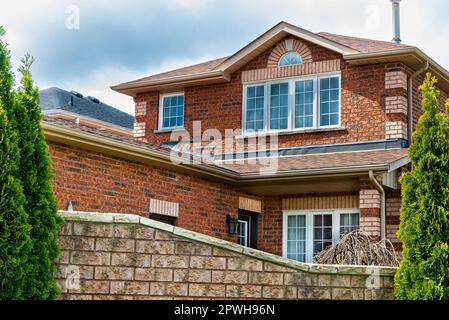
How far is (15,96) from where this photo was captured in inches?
286

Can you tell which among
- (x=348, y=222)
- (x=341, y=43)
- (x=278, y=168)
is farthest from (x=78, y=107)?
(x=348, y=222)

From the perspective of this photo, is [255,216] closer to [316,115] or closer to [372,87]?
[316,115]

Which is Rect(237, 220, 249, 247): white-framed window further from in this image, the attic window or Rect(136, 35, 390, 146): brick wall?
the attic window

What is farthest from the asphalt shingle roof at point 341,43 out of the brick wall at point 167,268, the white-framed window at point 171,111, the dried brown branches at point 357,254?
the brick wall at point 167,268

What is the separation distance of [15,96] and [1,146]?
2.15 ft

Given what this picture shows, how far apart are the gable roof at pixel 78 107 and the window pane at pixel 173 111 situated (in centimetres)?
939

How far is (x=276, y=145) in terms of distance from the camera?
17.2m

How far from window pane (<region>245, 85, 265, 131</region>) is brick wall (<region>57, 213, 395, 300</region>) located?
9748mm

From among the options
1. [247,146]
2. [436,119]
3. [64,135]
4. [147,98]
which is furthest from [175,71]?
[436,119]

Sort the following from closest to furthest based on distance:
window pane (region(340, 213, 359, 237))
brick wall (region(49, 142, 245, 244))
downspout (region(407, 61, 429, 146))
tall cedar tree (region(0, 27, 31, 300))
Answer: tall cedar tree (region(0, 27, 31, 300)) < brick wall (region(49, 142, 245, 244)) < window pane (region(340, 213, 359, 237)) < downspout (region(407, 61, 429, 146))

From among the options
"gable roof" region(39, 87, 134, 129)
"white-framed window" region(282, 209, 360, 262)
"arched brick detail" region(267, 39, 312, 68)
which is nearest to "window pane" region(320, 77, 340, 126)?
"arched brick detail" region(267, 39, 312, 68)

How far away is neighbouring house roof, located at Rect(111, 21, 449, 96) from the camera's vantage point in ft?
53.0

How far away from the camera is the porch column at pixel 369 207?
14649 mm
